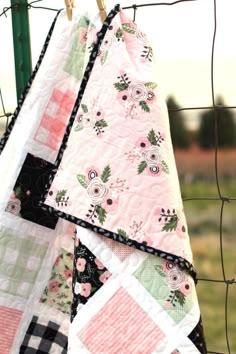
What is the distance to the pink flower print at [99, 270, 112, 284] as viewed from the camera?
2.93 feet

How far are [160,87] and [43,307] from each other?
0.39 metres

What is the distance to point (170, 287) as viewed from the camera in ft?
2.84

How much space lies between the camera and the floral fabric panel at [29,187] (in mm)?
986

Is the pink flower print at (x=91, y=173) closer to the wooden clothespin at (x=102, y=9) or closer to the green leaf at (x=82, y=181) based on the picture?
the green leaf at (x=82, y=181)

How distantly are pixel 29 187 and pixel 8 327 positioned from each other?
22cm

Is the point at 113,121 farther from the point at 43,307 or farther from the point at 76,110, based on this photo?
the point at 43,307

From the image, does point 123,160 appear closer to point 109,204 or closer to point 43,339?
point 109,204

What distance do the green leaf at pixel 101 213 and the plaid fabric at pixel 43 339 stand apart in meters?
0.26

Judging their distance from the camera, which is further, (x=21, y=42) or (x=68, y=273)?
(x=21, y=42)

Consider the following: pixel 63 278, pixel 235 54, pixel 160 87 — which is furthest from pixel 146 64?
pixel 235 54

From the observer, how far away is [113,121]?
0.88 meters

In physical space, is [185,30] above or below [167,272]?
above

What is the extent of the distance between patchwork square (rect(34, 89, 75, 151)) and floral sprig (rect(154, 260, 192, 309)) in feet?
0.85

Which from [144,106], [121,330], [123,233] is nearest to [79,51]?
[144,106]
